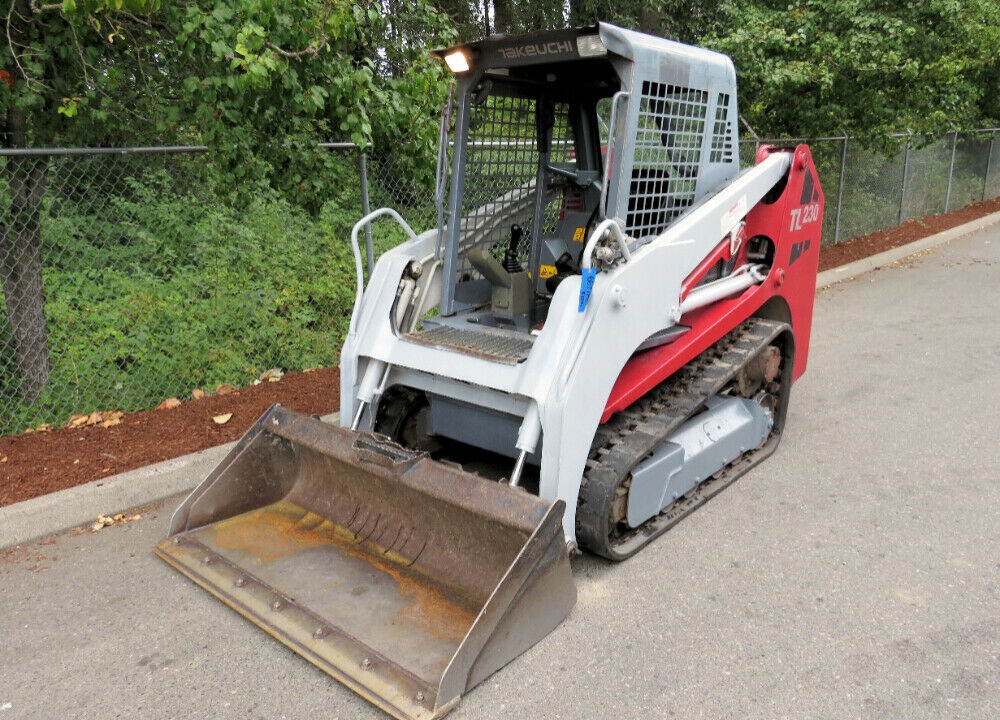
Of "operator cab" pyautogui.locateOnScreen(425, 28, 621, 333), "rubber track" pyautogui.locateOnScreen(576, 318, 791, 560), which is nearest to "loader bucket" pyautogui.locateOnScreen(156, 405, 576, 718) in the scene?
"rubber track" pyautogui.locateOnScreen(576, 318, 791, 560)

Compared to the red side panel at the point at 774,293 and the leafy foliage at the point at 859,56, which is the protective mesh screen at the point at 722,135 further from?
the leafy foliage at the point at 859,56

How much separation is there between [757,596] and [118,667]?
2.55 meters

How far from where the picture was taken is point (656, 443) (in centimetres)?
380

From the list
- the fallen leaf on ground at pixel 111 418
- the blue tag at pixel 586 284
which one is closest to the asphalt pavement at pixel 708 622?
the fallen leaf on ground at pixel 111 418

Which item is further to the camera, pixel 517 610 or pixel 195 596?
pixel 195 596

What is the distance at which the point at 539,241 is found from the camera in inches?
184

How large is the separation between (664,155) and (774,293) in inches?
51.4

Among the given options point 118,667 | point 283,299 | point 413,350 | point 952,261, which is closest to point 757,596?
point 413,350

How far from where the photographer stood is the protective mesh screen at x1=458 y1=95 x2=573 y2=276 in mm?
4457

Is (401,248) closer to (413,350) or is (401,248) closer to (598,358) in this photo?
(413,350)

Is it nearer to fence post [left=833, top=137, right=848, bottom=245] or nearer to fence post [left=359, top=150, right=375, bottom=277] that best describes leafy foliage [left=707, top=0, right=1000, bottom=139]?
fence post [left=833, top=137, right=848, bottom=245]

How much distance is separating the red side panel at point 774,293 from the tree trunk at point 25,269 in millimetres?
3899

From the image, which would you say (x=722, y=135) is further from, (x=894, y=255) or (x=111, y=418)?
(x=894, y=255)

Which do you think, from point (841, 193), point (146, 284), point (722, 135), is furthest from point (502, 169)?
point (841, 193)
